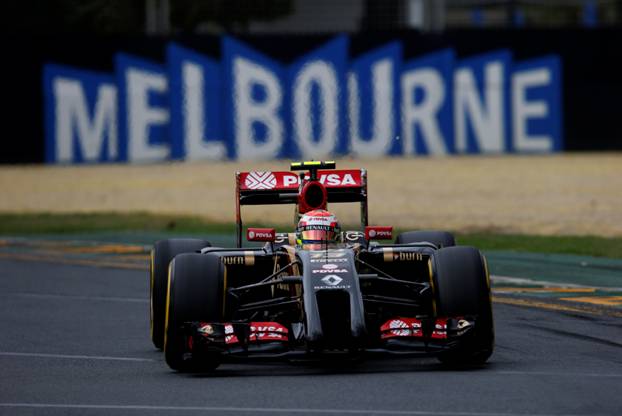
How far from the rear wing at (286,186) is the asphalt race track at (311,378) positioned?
140 centimetres

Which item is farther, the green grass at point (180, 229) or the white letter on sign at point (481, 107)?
the white letter on sign at point (481, 107)

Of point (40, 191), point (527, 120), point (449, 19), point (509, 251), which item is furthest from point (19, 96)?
point (449, 19)

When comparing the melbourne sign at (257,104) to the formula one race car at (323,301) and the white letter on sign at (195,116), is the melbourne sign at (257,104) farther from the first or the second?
the formula one race car at (323,301)

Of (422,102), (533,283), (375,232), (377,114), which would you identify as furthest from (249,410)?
(422,102)

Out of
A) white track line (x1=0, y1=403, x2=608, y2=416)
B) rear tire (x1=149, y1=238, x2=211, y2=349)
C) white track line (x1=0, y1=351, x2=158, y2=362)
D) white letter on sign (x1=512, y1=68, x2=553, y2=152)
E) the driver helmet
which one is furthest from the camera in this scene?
white letter on sign (x1=512, y1=68, x2=553, y2=152)

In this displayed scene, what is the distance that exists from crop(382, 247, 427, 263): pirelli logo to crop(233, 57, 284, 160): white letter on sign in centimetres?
2279

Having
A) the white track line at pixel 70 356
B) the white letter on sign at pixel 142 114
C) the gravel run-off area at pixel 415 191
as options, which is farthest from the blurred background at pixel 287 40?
the white track line at pixel 70 356

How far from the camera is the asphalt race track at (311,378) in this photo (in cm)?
850

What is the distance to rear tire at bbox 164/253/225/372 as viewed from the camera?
386 inches

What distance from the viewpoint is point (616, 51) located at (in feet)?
117

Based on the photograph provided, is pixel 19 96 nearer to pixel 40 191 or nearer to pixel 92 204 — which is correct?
pixel 40 191

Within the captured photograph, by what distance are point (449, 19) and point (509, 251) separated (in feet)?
108

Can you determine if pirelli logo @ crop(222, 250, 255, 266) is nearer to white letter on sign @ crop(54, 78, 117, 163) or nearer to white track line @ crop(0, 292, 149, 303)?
white track line @ crop(0, 292, 149, 303)

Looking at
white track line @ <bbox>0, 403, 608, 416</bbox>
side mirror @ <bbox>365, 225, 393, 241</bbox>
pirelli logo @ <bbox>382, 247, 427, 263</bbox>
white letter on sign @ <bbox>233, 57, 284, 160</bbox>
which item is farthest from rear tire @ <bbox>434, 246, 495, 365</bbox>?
white letter on sign @ <bbox>233, 57, 284, 160</bbox>
